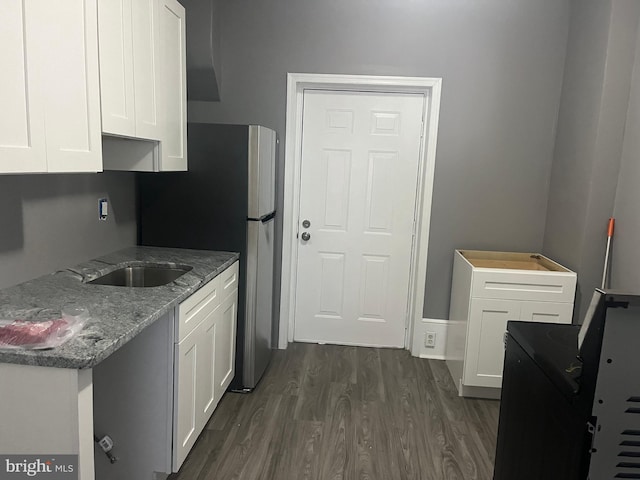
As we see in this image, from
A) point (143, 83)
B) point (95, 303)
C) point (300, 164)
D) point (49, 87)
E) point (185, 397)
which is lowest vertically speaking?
point (185, 397)

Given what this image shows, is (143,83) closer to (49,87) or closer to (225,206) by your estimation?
(49,87)

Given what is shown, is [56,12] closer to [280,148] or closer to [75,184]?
[75,184]

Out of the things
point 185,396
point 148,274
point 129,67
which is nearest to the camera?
point 129,67

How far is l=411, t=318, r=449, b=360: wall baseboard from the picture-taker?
11.7 ft

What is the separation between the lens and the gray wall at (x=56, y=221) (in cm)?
186

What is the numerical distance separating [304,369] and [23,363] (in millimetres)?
2216

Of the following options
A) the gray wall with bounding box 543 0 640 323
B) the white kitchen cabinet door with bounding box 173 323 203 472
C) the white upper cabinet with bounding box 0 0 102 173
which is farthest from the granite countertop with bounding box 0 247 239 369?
the gray wall with bounding box 543 0 640 323

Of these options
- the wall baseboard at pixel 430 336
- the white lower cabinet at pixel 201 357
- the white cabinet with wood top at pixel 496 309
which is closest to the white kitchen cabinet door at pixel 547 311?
the white cabinet with wood top at pixel 496 309

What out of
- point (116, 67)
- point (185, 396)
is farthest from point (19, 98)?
point (185, 396)

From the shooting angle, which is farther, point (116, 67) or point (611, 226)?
point (611, 226)

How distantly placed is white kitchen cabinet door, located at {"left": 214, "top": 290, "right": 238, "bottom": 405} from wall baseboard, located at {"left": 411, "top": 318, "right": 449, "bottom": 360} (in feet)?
4.86

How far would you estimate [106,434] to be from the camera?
6.29 feet

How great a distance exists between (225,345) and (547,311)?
1.92 metres

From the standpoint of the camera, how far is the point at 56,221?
84.5 inches
